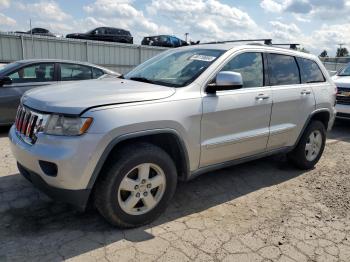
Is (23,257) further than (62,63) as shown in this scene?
No

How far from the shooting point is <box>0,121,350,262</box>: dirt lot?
301cm

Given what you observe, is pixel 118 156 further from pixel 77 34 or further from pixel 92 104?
pixel 77 34

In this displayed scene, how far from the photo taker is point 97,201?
3.10m

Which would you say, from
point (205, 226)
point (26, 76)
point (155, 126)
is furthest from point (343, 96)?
point (26, 76)

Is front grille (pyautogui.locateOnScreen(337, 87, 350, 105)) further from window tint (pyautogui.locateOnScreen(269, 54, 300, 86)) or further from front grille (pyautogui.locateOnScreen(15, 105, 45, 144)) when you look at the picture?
front grille (pyautogui.locateOnScreen(15, 105, 45, 144))

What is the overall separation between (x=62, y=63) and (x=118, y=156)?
4.76 m

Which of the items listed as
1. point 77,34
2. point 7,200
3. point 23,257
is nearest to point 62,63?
point 7,200

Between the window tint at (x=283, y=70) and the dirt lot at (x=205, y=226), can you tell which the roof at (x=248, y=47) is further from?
the dirt lot at (x=205, y=226)

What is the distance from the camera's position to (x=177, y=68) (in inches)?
156

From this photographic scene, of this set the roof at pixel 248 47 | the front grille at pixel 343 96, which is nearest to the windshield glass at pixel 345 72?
the front grille at pixel 343 96

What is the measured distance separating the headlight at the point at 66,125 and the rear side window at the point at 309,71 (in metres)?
3.34

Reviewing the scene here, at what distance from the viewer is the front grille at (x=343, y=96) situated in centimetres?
848

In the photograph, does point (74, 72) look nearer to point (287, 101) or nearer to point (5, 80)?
point (5, 80)

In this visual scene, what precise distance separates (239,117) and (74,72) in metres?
4.59
